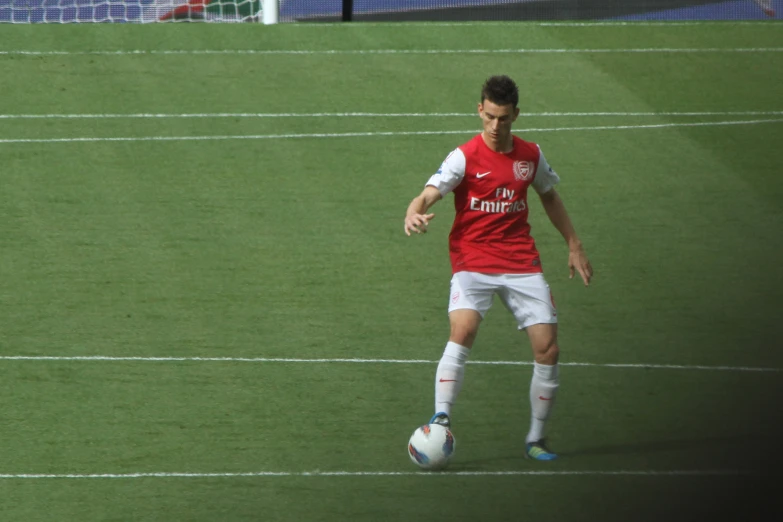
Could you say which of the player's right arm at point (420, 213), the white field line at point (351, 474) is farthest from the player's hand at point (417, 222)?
the white field line at point (351, 474)

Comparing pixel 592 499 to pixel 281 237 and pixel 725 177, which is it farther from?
pixel 725 177

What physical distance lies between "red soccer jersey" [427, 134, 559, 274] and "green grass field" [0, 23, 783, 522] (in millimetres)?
1080

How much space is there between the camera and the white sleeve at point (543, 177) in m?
6.84

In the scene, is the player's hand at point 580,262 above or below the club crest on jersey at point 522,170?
below

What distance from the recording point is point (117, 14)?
15617mm

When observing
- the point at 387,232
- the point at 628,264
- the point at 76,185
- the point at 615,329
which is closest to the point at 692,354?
the point at 615,329

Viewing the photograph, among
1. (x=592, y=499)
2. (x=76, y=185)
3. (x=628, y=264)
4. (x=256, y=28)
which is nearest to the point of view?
(x=592, y=499)

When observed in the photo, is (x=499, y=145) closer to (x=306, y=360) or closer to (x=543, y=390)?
(x=543, y=390)

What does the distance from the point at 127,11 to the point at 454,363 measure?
1036 cm

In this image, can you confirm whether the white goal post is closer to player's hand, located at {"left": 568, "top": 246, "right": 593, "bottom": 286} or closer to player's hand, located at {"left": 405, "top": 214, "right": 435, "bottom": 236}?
player's hand, located at {"left": 568, "top": 246, "right": 593, "bottom": 286}

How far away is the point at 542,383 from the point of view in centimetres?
670

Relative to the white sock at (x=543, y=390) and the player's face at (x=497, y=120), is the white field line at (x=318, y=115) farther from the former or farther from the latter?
the white sock at (x=543, y=390)

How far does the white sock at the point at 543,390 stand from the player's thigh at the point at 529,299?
24 cm

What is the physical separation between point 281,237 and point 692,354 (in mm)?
3672
